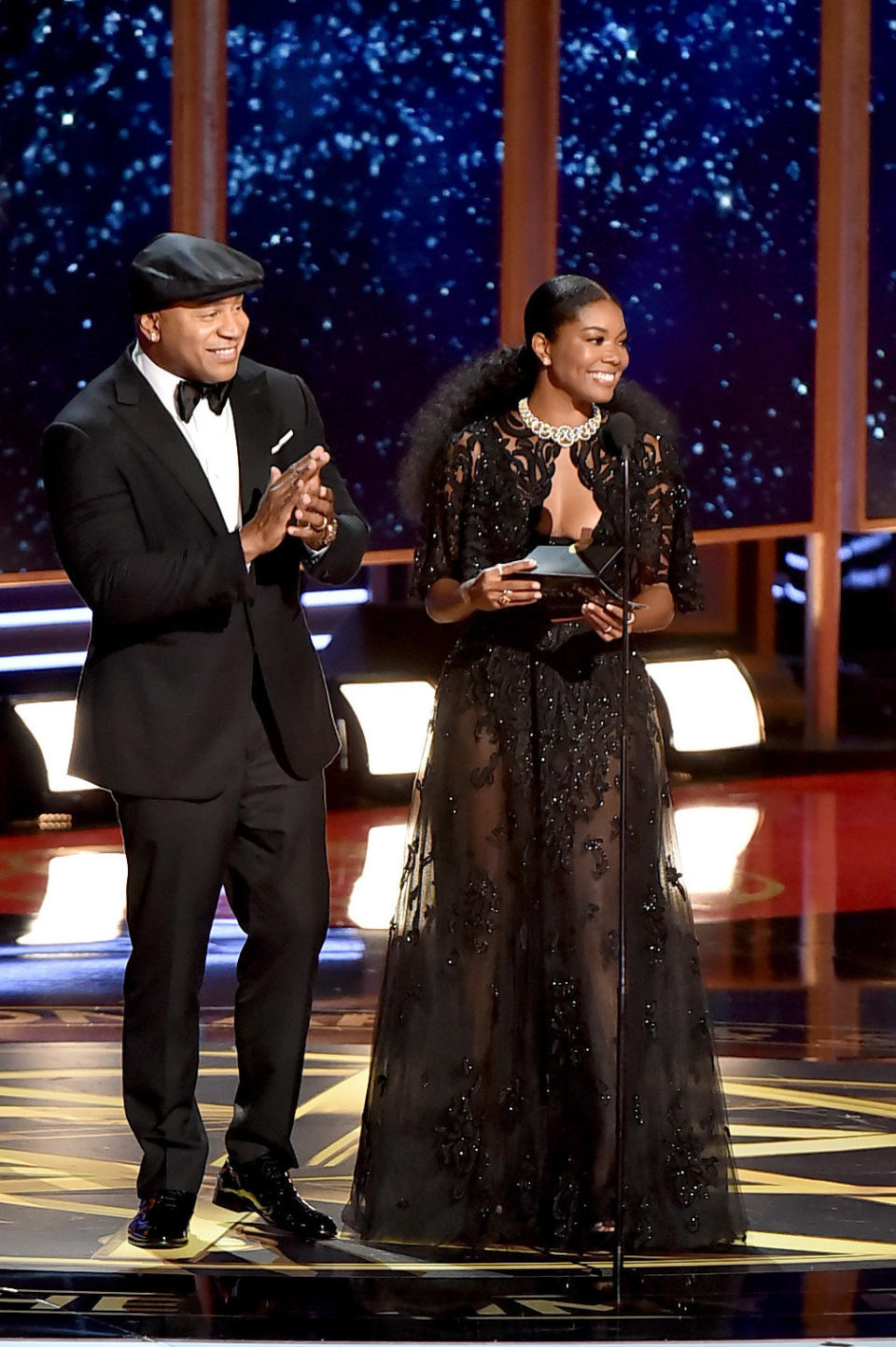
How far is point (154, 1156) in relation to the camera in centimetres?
352

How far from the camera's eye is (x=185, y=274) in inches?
134

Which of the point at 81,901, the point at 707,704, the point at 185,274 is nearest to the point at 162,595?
the point at 185,274

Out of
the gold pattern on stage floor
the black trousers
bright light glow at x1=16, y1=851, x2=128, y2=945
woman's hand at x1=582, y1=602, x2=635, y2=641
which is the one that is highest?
woman's hand at x1=582, y1=602, x2=635, y2=641

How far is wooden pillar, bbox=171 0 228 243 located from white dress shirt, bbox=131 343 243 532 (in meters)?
5.86

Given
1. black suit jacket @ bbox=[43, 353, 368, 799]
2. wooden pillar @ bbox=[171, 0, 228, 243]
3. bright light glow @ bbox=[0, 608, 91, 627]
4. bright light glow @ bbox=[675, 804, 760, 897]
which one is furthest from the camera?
wooden pillar @ bbox=[171, 0, 228, 243]

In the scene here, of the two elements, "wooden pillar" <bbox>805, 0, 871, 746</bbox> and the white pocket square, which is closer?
the white pocket square

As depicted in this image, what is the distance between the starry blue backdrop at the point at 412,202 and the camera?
9.03m

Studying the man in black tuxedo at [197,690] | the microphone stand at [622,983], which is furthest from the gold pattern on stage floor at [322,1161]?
the microphone stand at [622,983]

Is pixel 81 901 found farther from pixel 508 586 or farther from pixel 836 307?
pixel 836 307

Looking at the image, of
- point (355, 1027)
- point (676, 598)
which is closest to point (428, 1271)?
point (676, 598)

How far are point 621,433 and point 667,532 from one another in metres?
0.51

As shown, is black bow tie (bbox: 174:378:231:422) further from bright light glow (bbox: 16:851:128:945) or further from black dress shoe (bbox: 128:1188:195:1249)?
bright light glow (bbox: 16:851:128:945)

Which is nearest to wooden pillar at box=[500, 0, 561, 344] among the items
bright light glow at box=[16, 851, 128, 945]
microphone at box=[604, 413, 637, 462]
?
bright light glow at box=[16, 851, 128, 945]

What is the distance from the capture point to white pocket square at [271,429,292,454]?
142 inches
